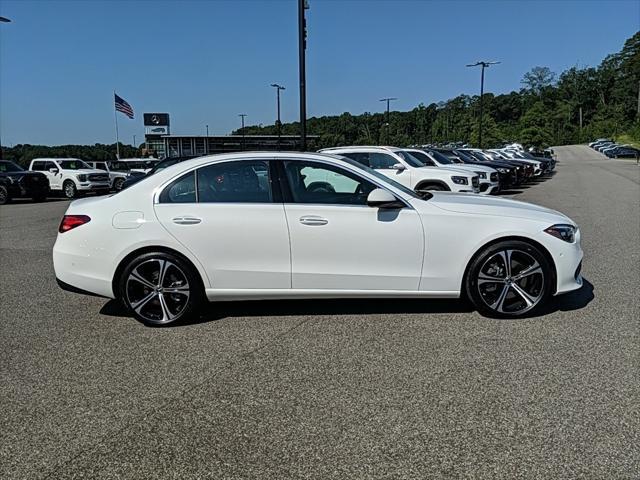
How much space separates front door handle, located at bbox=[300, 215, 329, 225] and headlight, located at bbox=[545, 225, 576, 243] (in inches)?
81.8

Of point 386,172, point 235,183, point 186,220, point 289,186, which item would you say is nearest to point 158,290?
point 186,220

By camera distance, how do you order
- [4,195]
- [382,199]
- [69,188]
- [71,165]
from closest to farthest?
[382,199]
[4,195]
[69,188]
[71,165]

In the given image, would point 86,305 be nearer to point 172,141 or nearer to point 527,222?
point 527,222

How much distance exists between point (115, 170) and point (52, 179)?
675 cm

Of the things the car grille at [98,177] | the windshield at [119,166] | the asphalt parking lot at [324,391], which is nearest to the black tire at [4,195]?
the car grille at [98,177]

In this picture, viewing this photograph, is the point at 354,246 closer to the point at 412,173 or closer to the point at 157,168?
the point at 412,173

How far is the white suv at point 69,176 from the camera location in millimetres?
22672

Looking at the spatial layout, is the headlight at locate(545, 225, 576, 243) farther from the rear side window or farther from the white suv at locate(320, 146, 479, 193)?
the white suv at locate(320, 146, 479, 193)

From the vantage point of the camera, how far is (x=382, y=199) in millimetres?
4801

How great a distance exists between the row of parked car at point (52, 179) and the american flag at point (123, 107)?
631 inches

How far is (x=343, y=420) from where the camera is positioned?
3.18 metres

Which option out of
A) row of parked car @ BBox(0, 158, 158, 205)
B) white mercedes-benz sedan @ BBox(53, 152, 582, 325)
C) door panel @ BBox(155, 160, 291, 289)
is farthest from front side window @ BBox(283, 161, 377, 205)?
row of parked car @ BBox(0, 158, 158, 205)

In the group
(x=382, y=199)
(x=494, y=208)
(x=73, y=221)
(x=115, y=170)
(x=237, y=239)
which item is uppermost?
(x=382, y=199)

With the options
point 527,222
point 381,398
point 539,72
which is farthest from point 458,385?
point 539,72
